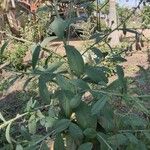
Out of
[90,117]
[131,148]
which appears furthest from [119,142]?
[90,117]

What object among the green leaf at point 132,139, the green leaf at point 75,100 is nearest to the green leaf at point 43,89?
the green leaf at point 75,100

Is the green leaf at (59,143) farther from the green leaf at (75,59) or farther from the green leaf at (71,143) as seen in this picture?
the green leaf at (75,59)

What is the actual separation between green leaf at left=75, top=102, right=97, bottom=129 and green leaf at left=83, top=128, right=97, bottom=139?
0.03 m

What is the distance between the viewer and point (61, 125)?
162 cm

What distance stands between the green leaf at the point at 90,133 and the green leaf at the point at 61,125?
0.08 m

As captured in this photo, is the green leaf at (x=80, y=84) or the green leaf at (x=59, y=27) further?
the green leaf at (x=80, y=84)

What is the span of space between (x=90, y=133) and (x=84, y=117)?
0.07 metres

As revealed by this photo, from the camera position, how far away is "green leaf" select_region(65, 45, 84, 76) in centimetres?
155

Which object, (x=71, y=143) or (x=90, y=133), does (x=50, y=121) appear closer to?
(x=71, y=143)

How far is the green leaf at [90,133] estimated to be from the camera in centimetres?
162

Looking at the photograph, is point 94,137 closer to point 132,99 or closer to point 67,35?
point 132,99

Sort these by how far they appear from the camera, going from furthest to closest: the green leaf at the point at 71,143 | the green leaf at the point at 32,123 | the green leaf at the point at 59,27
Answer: the green leaf at the point at 32,123
the green leaf at the point at 71,143
the green leaf at the point at 59,27

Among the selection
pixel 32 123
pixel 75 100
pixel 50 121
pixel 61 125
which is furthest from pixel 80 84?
pixel 32 123

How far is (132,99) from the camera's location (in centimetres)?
153
